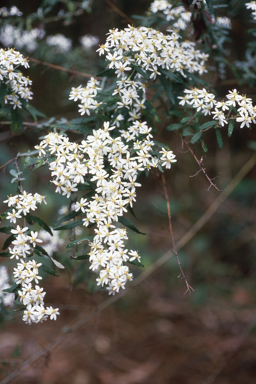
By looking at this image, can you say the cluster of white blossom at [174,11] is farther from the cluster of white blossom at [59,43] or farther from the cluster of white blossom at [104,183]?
the cluster of white blossom at [59,43]

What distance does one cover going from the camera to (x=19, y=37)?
319 centimetres

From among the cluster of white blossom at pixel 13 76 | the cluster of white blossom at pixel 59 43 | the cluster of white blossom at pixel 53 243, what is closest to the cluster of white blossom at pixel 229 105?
the cluster of white blossom at pixel 13 76

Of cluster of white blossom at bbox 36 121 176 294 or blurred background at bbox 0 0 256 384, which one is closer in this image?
cluster of white blossom at bbox 36 121 176 294

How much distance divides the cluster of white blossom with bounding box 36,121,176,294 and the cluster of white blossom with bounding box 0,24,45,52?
1940 millimetres

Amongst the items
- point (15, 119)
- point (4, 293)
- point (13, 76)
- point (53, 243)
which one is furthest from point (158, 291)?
point (13, 76)

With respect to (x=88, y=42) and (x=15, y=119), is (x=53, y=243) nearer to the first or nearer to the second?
(x=15, y=119)

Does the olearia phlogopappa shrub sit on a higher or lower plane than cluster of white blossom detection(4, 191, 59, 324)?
higher

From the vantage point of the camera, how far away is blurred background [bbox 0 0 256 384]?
3713 mm

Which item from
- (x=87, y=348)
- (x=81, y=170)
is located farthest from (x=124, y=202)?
(x=87, y=348)

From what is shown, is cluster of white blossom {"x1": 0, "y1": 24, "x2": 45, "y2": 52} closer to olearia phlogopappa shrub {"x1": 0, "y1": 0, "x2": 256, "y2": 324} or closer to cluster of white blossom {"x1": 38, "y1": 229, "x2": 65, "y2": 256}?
olearia phlogopappa shrub {"x1": 0, "y1": 0, "x2": 256, "y2": 324}

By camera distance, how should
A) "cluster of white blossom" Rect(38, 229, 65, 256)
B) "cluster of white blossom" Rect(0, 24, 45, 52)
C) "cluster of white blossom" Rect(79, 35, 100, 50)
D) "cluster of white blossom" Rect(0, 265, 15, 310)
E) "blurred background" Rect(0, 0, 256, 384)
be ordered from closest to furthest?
"cluster of white blossom" Rect(0, 265, 15, 310) → "cluster of white blossom" Rect(38, 229, 65, 256) → "cluster of white blossom" Rect(0, 24, 45, 52) → "cluster of white blossom" Rect(79, 35, 100, 50) → "blurred background" Rect(0, 0, 256, 384)

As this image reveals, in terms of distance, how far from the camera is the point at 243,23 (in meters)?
3.88

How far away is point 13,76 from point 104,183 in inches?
32.3

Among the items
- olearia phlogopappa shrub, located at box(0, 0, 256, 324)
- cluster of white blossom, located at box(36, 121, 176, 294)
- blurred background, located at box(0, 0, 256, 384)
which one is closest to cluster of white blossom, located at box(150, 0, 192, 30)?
olearia phlogopappa shrub, located at box(0, 0, 256, 324)
